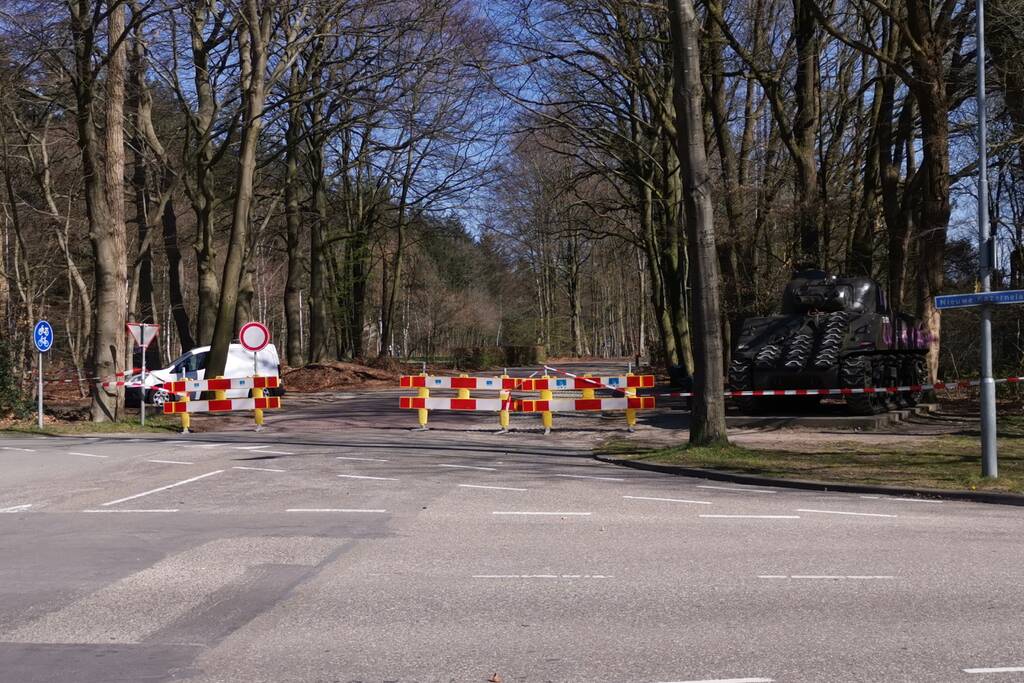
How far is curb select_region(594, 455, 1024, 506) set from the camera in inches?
462

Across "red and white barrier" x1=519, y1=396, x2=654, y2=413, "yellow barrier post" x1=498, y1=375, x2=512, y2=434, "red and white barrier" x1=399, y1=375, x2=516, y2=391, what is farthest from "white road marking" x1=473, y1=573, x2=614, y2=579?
"yellow barrier post" x1=498, y1=375, x2=512, y2=434

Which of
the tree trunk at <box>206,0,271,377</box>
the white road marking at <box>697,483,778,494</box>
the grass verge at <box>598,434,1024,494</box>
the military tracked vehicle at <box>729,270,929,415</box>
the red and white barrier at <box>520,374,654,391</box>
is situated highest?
the tree trunk at <box>206,0,271,377</box>

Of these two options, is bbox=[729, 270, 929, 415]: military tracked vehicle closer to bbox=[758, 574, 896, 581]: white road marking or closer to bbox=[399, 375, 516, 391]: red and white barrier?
bbox=[399, 375, 516, 391]: red and white barrier

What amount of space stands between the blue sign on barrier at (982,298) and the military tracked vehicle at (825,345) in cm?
783

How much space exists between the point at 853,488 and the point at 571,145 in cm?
2225

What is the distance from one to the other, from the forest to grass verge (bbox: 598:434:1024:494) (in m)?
2.02

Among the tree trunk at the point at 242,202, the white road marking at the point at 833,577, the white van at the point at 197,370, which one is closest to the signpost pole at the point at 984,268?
the white road marking at the point at 833,577

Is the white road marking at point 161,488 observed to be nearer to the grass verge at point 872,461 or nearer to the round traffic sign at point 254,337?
the grass verge at point 872,461

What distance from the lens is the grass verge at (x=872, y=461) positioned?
1295 cm

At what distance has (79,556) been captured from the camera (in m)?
8.57

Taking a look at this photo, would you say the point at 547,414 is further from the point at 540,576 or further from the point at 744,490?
the point at 540,576

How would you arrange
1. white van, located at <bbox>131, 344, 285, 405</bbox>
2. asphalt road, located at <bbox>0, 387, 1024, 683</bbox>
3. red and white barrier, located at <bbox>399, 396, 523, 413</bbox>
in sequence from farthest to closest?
white van, located at <bbox>131, 344, 285, 405</bbox>, red and white barrier, located at <bbox>399, 396, 523, 413</bbox>, asphalt road, located at <bbox>0, 387, 1024, 683</bbox>

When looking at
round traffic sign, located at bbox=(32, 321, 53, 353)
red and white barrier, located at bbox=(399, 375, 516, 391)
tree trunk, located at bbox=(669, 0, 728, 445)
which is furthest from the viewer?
round traffic sign, located at bbox=(32, 321, 53, 353)

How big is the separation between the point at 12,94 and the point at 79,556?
22.5 meters
